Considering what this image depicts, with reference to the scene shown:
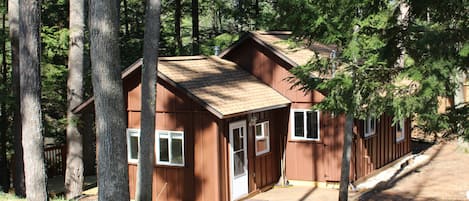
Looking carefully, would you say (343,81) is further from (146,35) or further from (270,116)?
(270,116)

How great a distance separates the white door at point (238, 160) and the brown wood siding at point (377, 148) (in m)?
3.55

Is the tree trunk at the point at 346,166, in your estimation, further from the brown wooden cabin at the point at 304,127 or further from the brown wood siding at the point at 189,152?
the brown wood siding at the point at 189,152

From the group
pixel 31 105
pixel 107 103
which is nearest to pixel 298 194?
pixel 31 105

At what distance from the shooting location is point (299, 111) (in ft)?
55.2

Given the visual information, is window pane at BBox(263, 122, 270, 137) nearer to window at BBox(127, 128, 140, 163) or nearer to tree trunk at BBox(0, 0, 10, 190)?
window at BBox(127, 128, 140, 163)

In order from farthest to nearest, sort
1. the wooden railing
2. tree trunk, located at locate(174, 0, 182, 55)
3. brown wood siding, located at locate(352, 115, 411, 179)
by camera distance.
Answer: tree trunk, located at locate(174, 0, 182, 55), the wooden railing, brown wood siding, located at locate(352, 115, 411, 179)

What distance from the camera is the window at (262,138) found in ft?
52.4

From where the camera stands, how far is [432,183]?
16.3 metres

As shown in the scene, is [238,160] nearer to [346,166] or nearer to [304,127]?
[304,127]

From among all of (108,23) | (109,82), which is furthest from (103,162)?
(108,23)

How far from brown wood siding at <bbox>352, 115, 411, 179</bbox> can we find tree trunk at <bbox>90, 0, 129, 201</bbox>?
9743 mm

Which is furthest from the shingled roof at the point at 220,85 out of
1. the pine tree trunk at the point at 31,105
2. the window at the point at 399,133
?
the window at the point at 399,133

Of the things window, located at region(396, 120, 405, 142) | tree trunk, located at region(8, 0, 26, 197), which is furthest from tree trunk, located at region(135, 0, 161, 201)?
window, located at region(396, 120, 405, 142)

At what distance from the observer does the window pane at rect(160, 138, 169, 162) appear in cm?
1480
